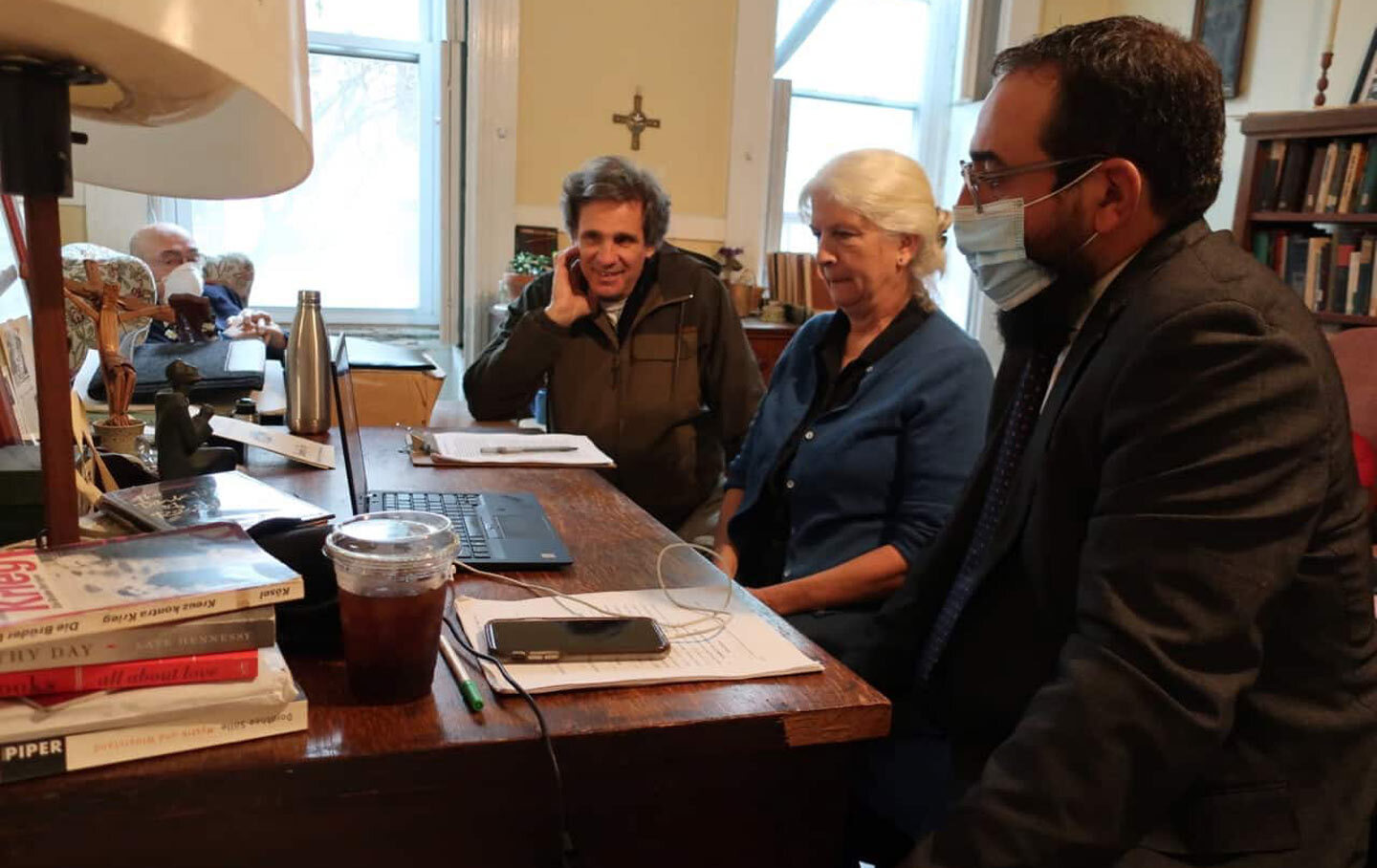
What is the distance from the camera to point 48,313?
827 millimetres

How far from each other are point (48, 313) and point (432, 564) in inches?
15.9

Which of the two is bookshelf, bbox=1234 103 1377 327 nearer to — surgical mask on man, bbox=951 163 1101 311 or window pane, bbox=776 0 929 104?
Result: window pane, bbox=776 0 929 104

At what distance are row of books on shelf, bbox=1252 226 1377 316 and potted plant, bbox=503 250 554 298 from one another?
257 cm

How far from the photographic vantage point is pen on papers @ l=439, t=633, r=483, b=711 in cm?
79

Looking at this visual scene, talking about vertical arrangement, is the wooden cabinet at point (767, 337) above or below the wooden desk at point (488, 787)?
above

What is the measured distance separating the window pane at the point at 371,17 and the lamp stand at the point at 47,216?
3.31 metres

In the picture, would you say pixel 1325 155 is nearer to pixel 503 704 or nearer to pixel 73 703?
pixel 503 704

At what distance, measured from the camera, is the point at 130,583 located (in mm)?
718

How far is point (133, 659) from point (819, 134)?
431 centimetres

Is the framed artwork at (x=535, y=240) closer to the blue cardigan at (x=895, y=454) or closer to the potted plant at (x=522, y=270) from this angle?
the potted plant at (x=522, y=270)

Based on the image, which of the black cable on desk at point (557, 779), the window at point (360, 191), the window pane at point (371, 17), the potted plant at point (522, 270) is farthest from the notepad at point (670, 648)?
the window pane at point (371, 17)

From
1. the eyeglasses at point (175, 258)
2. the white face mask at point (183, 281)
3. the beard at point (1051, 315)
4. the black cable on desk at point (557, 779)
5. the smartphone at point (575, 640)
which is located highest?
the beard at point (1051, 315)

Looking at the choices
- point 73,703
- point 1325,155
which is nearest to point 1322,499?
point 73,703

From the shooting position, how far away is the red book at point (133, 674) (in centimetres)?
65
